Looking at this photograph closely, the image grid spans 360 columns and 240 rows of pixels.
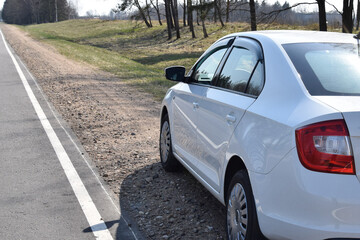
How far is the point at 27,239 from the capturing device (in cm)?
420

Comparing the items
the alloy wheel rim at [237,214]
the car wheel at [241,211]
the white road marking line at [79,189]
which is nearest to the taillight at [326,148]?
the car wheel at [241,211]

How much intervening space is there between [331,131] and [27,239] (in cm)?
289

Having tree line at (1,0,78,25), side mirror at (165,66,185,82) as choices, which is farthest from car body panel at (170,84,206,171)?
tree line at (1,0,78,25)

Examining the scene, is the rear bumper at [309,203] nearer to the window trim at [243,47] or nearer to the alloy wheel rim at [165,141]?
the window trim at [243,47]

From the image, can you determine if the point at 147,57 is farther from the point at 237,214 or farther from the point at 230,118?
the point at 237,214

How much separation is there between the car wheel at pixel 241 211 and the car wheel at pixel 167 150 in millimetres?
2275

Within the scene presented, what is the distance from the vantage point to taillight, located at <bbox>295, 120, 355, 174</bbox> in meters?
2.71

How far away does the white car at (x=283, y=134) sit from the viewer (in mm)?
2705

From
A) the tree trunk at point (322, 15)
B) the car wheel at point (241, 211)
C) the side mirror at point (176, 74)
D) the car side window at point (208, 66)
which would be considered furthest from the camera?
the tree trunk at point (322, 15)

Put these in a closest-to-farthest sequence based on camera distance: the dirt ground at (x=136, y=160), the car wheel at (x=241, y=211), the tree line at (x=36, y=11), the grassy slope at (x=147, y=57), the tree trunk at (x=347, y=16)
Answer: the car wheel at (x=241, y=211) < the dirt ground at (x=136, y=160) < the grassy slope at (x=147, y=57) < the tree trunk at (x=347, y=16) < the tree line at (x=36, y=11)

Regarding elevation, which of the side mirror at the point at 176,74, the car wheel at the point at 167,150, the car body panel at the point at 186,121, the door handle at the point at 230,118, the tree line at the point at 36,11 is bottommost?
the car wheel at the point at 167,150

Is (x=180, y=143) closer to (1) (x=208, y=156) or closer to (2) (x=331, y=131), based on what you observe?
(1) (x=208, y=156)

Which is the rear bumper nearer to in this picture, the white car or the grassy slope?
the white car

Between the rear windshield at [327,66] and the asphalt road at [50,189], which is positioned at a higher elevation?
the rear windshield at [327,66]
